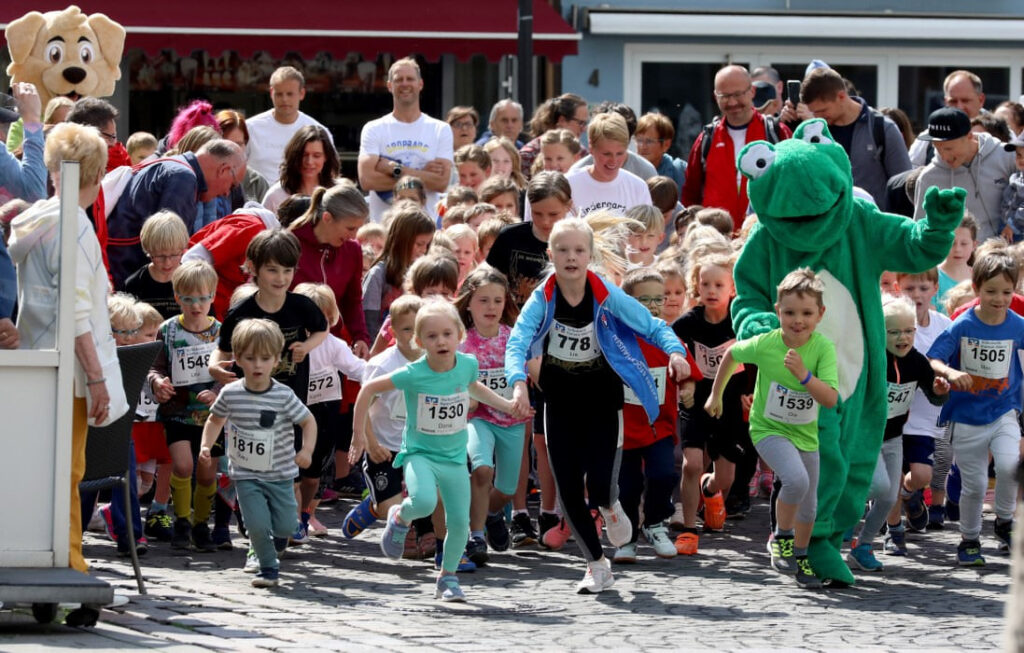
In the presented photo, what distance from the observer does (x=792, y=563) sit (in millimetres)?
8625

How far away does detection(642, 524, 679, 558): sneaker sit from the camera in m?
9.23

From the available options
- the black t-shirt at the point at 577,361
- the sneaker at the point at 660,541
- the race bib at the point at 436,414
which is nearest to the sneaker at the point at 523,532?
the sneaker at the point at 660,541

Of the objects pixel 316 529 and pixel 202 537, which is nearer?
pixel 202 537

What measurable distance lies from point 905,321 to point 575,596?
2.22 m

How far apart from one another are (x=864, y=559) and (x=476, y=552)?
5.83ft

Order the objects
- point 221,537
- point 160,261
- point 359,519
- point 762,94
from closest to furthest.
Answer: point 359,519 → point 221,537 → point 160,261 → point 762,94

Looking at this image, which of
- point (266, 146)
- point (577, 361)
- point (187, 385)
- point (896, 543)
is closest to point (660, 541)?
point (896, 543)

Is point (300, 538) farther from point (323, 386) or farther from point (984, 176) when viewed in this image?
point (984, 176)

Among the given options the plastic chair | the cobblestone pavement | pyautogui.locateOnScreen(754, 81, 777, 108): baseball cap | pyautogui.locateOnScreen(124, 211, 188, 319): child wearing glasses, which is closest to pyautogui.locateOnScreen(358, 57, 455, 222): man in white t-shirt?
pyautogui.locateOnScreen(754, 81, 777, 108): baseball cap

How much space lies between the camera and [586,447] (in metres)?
8.45

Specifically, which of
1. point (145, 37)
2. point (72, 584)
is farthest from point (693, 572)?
point (145, 37)

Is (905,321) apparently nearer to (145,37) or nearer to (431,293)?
(431,293)

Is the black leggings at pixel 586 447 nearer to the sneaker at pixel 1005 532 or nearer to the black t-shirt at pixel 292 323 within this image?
the black t-shirt at pixel 292 323

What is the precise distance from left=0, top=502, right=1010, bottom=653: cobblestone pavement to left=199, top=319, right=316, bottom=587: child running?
0.33 meters
